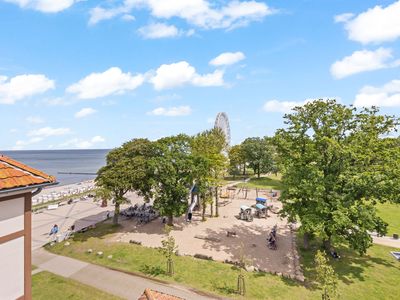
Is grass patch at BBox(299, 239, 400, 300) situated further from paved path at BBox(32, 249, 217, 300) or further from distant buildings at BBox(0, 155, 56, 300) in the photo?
distant buildings at BBox(0, 155, 56, 300)

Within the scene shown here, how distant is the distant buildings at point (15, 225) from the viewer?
264 inches

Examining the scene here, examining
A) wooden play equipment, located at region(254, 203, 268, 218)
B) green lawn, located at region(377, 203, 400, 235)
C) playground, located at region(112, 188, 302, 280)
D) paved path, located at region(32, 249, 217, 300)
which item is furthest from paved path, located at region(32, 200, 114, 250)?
green lawn, located at region(377, 203, 400, 235)

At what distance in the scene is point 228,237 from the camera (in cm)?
2617

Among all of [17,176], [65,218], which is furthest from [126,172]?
[17,176]

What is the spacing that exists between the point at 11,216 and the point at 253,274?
53.2 feet

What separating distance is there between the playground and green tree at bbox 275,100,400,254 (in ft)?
12.2

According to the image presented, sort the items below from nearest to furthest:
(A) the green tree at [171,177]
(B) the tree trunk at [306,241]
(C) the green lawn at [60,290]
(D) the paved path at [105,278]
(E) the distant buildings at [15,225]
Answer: (E) the distant buildings at [15,225] → (C) the green lawn at [60,290] → (D) the paved path at [105,278] → (B) the tree trunk at [306,241] → (A) the green tree at [171,177]

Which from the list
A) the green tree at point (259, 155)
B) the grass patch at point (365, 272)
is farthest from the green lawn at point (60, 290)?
the green tree at point (259, 155)

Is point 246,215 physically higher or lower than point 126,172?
lower

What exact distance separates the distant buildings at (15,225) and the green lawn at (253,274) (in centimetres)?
1191

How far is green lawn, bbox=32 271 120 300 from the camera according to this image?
1570 centimetres

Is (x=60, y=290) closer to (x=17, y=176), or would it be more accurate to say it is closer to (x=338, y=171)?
(x=17, y=176)

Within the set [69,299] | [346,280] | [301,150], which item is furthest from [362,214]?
[69,299]

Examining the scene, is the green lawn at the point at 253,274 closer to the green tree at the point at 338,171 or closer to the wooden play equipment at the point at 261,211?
the green tree at the point at 338,171
